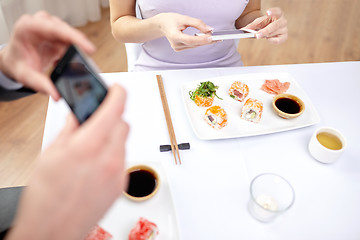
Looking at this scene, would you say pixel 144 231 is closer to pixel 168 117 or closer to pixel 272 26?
pixel 168 117

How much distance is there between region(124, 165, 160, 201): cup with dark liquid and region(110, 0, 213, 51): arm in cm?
52

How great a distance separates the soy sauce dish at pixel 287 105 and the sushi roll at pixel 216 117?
0.23m

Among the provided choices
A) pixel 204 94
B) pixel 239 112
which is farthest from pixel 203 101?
pixel 239 112

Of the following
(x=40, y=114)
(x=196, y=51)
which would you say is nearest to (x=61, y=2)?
(x=40, y=114)

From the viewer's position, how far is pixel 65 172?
17.7 inches

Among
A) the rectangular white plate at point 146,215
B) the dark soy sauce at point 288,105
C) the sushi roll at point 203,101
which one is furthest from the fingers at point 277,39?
the rectangular white plate at point 146,215

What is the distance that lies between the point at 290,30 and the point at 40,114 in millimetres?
2686

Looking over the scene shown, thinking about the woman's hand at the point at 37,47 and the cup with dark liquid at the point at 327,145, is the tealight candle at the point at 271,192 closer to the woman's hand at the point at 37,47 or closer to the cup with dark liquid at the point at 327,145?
the cup with dark liquid at the point at 327,145

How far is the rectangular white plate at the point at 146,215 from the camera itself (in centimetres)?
86

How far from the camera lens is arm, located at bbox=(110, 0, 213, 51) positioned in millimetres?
1178

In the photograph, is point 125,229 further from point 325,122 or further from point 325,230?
point 325,122

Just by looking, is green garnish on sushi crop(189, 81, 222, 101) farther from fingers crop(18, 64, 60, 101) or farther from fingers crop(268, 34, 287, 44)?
fingers crop(18, 64, 60, 101)

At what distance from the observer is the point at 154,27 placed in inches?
52.1

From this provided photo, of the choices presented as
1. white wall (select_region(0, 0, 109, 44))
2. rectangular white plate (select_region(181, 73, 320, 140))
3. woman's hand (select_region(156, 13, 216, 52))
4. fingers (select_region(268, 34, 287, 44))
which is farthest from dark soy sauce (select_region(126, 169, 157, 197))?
white wall (select_region(0, 0, 109, 44))
